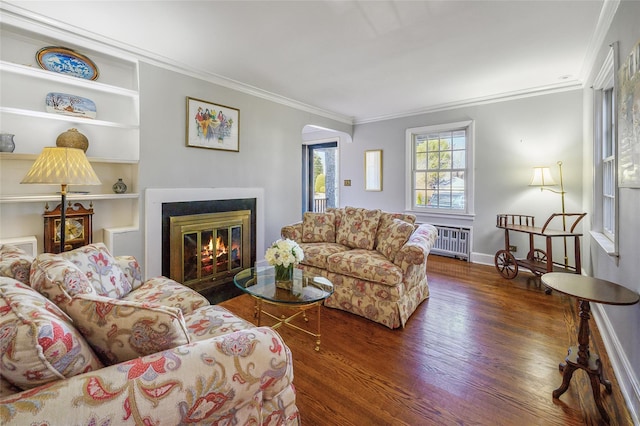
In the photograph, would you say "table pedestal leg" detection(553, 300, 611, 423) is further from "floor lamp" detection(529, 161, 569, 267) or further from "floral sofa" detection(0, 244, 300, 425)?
"floor lamp" detection(529, 161, 569, 267)

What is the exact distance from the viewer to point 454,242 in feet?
15.7

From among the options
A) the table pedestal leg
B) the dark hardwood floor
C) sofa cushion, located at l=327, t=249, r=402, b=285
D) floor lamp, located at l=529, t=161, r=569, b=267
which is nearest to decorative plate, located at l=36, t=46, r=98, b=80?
the dark hardwood floor

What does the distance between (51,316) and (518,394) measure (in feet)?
7.42

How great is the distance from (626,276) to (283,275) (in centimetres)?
224

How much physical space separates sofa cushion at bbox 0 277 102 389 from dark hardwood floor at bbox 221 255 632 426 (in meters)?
1.17

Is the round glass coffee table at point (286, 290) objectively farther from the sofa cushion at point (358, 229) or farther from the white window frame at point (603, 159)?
the white window frame at point (603, 159)

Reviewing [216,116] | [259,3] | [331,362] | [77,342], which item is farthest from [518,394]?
[216,116]

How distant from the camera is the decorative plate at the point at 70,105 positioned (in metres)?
2.51

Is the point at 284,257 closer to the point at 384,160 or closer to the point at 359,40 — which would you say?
the point at 359,40

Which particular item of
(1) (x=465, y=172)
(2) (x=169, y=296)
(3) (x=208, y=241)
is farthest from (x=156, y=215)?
(1) (x=465, y=172)

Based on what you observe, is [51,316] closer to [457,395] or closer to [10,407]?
[10,407]

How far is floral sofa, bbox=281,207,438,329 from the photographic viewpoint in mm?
2592

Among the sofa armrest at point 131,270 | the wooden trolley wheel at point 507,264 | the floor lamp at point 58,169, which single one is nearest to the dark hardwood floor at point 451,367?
the wooden trolley wheel at point 507,264

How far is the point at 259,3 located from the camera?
2127 mm
